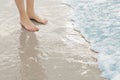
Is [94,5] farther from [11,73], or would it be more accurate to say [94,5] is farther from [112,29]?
[11,73]

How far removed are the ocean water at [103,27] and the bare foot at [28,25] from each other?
1.50 ft

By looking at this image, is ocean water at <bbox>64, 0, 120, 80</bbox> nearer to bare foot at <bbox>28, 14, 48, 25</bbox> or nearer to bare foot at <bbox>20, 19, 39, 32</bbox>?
bare foot at <bbox>28, 14, 48, 25</bbox>

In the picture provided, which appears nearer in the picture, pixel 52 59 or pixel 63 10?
pixel 52 59

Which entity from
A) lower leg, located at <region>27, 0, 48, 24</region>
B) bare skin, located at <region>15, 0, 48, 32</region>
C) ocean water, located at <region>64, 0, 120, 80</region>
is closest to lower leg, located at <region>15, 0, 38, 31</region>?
bare skin, located at <region>15, 0, 48, 32</region>

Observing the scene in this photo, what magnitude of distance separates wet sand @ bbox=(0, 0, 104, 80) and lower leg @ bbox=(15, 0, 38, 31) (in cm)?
6

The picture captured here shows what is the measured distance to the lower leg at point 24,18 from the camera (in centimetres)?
313

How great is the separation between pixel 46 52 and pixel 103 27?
77cm

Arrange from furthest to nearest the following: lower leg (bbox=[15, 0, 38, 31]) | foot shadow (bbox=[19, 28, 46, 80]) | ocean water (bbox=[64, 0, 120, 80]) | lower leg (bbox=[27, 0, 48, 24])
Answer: lower leg (bbox=[27, 0, 48, 24]) → lower leg (bbox=[15, 0, 38, 31]) → ocean water (bbox=[64, 0, 120, 80]) → foot shadow (bbox=[19, 28, 46, 80])

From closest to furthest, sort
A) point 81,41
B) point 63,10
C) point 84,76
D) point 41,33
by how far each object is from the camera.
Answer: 1. point 84,76
2. point 81,41
3. point 41,33
4. point 63,10

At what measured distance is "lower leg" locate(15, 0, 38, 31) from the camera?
3.13 metres

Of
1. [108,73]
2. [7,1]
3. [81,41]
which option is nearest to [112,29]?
[81,41]

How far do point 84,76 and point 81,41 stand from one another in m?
0.63

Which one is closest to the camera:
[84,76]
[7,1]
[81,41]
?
[84,76]

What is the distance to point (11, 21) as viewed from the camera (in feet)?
11.0
